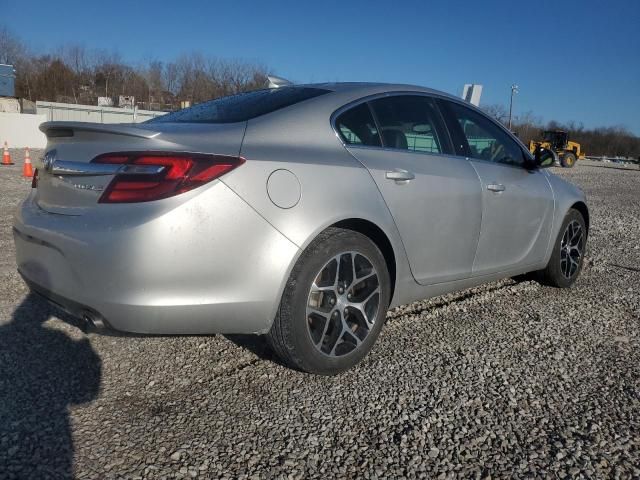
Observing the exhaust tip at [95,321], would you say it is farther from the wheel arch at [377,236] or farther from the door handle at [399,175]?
the door handle at [399,175]

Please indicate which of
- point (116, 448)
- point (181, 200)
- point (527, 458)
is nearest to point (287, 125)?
point (181, 200)

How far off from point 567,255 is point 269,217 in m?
3.23

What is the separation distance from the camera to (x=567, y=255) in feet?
15.1

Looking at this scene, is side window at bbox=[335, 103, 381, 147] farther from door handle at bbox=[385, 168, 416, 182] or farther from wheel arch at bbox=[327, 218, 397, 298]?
wheel arch at bbox=[327, 218, 397, 298]

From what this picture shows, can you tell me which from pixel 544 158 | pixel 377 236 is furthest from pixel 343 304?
pixel 544 158

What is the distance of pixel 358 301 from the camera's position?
2840 mm

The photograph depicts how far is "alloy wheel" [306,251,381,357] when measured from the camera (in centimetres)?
268

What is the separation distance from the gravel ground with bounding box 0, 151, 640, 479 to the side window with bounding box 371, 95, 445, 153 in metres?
1.19

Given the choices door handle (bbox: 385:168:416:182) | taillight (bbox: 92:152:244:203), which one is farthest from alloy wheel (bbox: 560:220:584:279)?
taillight (bbox: 92:152:244:203)

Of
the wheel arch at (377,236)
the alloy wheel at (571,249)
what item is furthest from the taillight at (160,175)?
the alloy wheel at (571,249)

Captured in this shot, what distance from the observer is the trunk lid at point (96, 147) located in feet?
7.65

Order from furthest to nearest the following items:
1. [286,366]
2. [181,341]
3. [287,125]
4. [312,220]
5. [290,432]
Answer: [181,341], [286,366], [287,125], [312,220], [290,432]

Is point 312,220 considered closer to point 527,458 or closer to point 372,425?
point 372,425

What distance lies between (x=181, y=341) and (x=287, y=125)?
1.46 meters
